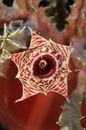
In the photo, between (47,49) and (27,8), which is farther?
(27,8)

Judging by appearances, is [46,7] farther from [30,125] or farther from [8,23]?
[30,125]

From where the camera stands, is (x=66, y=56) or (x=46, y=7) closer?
(x=66, y=56)

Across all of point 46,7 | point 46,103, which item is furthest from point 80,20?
point 46,103

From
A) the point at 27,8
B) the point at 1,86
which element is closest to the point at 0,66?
the point at 1,86

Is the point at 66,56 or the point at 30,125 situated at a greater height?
the point at 66,56

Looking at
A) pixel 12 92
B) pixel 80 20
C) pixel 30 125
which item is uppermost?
pixel 80 20

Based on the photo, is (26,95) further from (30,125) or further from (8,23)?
(8,23)
